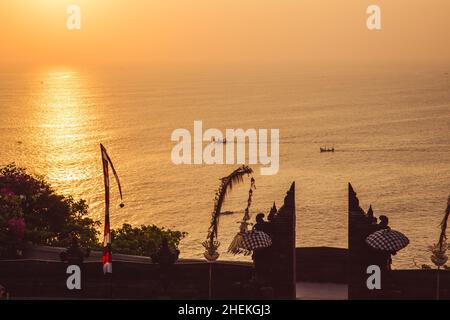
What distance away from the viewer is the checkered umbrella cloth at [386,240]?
24578mm

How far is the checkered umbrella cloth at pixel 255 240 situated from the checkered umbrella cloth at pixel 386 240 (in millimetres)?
2961

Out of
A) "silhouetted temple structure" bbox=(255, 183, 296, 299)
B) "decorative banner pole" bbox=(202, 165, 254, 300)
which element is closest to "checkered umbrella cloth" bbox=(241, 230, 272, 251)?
"silhouetted temple structure" bbox=(255, 183, 296, 299)

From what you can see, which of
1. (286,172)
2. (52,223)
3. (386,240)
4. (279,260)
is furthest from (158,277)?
(286,172)

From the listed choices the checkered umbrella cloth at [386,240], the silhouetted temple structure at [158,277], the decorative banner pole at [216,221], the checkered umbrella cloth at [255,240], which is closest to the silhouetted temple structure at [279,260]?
the silhouetted temple structure at [158,277]

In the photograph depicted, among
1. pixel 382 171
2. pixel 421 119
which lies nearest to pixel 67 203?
pixel 382 171

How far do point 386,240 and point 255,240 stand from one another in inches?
150

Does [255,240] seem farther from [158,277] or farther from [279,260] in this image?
[158,277]

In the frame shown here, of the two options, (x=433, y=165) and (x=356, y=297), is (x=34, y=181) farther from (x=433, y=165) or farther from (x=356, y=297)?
(x=433, y=165)

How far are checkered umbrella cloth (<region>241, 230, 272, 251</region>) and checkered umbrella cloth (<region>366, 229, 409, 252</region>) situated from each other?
9.72ft

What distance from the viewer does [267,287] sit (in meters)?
25.0

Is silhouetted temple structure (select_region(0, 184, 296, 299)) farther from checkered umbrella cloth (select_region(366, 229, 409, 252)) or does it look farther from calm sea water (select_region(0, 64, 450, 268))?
calm sea water (select_region(0, 64, 450, 268))

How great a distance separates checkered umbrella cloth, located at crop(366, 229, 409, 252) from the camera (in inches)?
968

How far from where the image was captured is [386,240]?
2469 centimetres

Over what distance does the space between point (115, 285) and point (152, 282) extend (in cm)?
113
